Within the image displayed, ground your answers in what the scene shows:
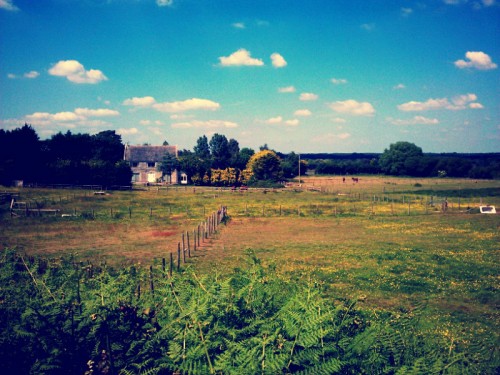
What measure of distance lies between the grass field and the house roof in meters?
41.3

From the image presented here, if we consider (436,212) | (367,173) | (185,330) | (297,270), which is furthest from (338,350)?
(367,173)

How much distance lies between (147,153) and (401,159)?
101 meters

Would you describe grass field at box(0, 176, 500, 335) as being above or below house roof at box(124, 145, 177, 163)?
below

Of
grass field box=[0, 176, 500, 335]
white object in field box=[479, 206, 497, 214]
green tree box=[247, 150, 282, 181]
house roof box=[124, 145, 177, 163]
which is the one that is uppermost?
house roof box=[124, 145, 177, 163]

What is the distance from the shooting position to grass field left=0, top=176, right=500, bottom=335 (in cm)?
1584

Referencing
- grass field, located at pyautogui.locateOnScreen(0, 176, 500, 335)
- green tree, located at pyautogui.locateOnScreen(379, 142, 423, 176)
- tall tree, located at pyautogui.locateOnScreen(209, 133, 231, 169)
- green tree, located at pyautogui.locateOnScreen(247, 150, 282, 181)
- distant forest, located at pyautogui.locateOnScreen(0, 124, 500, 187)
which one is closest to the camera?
grass field, located at pyautogui.locateOnScreen(0, 176, 500, 335)

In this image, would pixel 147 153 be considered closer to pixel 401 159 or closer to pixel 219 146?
pixel 219 146

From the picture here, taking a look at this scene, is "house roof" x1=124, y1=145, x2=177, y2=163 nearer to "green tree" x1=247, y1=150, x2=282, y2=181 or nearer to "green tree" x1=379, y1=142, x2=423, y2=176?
"green tree" x1=247, y1=150, x2=282, y2=181

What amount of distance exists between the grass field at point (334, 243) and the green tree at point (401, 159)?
326ft

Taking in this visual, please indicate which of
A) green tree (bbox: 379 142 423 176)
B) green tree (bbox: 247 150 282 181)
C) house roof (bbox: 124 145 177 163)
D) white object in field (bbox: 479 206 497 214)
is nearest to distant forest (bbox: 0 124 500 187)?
green tree (bbox: 247 150 282 181)

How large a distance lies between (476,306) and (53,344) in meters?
16.2

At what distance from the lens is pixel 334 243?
26344 mm

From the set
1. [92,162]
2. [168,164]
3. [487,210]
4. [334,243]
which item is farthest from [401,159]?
[334,243]

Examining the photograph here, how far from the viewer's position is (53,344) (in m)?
3.25
